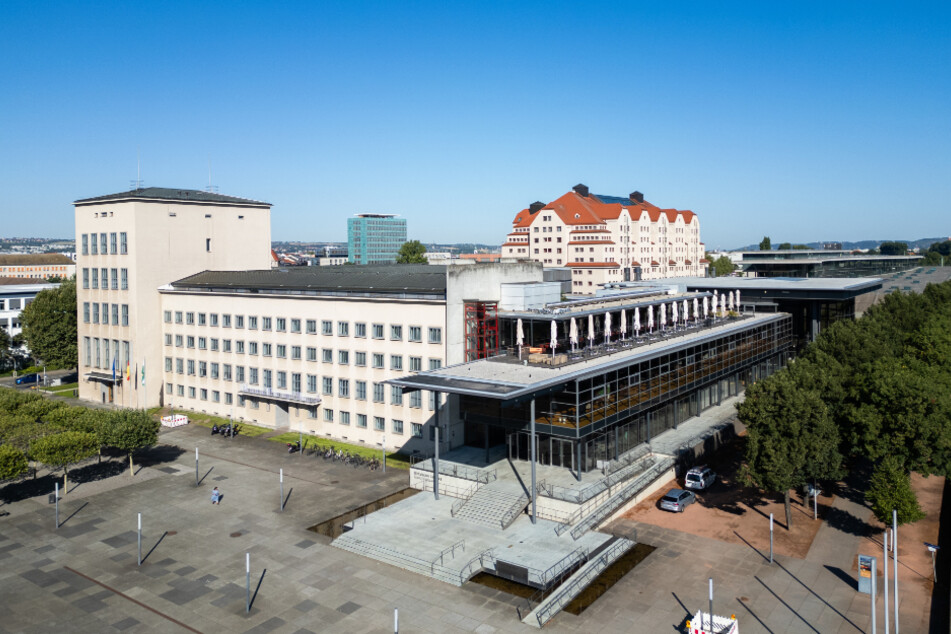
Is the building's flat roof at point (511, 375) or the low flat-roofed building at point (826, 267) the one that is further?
the low flat-roofed building at point (826, 267)

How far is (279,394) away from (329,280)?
12.2m

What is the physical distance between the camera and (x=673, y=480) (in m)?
50.5

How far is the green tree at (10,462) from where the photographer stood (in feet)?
146

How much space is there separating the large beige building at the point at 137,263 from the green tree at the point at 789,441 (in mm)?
64822

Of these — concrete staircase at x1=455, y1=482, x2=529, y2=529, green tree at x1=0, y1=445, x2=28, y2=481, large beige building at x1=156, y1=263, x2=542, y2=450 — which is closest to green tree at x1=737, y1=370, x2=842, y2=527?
concrete staircase at x1=455, y1=482, x2=529, y2=529

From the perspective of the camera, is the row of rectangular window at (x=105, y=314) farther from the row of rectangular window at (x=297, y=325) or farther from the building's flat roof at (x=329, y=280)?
the building's flat roof at (x=329, y=280)

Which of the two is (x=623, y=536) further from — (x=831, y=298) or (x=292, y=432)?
(x=831, y=298)

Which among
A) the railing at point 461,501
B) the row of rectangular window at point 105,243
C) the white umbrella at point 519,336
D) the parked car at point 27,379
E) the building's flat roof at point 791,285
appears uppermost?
the row of rectangular window at point 105,243

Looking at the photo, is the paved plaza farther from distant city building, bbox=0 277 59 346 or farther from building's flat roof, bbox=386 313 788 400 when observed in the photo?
distant city building, bbox=0 277 59 346

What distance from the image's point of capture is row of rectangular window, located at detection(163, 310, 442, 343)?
59219 mm

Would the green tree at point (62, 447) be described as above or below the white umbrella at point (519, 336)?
below

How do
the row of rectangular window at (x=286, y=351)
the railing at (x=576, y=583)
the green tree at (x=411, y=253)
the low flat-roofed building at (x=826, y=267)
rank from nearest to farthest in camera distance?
the railing at (x=576, y=583), the row of rectangular window at (x=286, y=351), the low flat-roofed building at (x=826, y=267), the green tree at (x=411, y=253)

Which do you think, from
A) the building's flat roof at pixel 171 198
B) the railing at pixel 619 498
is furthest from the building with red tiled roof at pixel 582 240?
the railing at pixel 619 498

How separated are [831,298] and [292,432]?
215ft
